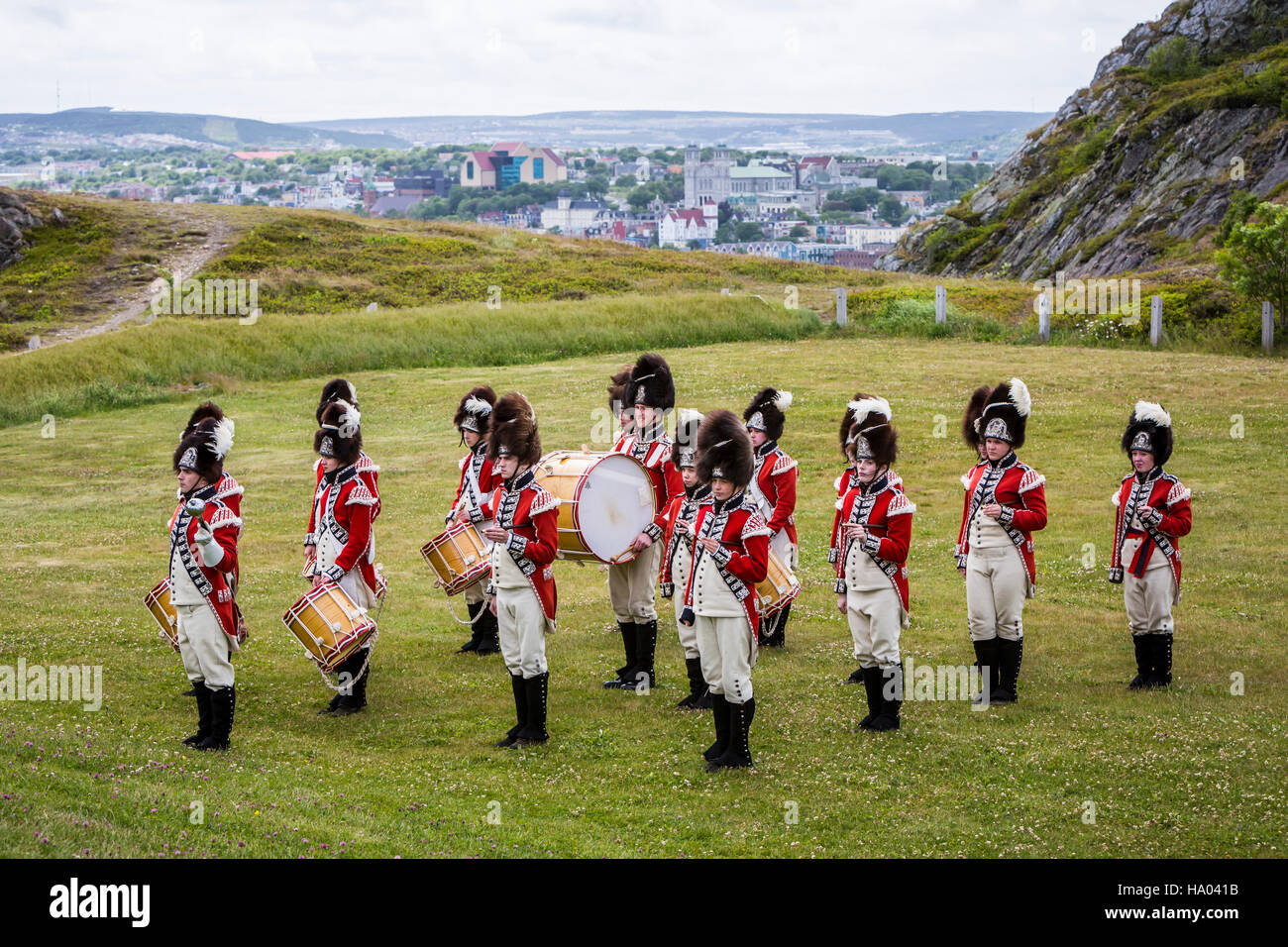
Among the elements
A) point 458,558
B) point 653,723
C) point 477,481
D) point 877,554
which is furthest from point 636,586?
point 877,554

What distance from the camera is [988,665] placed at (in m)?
11.2

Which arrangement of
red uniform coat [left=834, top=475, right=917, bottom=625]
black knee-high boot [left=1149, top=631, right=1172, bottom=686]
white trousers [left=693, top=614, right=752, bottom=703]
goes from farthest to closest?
black knee-high boot [left=1149, top=631, right=1172, bottom=686] < red uniform coat [left=834, top=475, right=917, bottom=625] < white trousers [left=693, top=614, right=752, bottom=703]

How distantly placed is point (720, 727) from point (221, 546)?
4071mm

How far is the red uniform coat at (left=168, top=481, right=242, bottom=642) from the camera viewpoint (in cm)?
954

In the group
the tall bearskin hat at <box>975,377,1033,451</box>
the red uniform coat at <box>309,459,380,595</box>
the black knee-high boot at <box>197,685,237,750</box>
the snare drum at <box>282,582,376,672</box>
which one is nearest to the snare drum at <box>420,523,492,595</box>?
the red uniform coat at <box>309,459,380,595</box>

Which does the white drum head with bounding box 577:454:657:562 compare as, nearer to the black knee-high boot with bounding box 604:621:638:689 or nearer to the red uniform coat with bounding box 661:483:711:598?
the red uniform coat with bounding box 661:483:711:598

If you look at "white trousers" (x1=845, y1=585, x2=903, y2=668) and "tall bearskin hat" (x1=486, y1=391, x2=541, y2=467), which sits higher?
"tall bearskin hat" (x1=486, y1=391, x2=541, y2=467)

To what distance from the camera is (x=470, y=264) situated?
173ft

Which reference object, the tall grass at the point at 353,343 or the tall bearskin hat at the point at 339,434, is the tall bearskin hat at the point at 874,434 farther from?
the tall grass at the point at 353,343

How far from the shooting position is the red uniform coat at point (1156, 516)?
11.1m

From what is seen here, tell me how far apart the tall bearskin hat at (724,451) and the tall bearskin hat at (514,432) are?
1.42 metres

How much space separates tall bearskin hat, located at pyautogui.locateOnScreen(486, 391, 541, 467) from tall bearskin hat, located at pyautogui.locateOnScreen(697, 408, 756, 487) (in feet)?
4.66

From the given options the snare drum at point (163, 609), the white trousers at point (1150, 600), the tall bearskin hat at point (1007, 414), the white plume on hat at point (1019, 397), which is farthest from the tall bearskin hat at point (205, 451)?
the white trousers at point (1150, 600)
